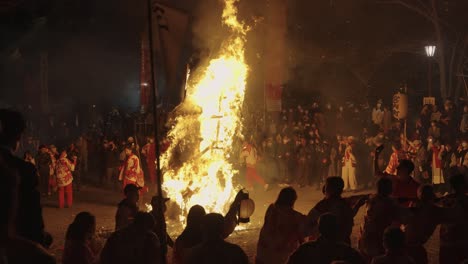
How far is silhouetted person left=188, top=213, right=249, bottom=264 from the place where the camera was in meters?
4.55

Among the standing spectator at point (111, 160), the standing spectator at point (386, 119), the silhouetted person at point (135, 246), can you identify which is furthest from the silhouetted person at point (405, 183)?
the standing spectator at point (111, 160)

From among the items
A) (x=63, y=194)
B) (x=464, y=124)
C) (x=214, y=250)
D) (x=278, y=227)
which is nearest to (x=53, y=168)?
(x=63, y=194)

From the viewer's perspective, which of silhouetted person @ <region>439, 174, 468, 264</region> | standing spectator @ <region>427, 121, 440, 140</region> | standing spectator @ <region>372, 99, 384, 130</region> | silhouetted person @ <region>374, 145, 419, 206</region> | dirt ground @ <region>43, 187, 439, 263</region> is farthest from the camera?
standing spectator @ <region>372, 99, 384, 130</region>

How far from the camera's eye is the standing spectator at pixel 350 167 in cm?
1747

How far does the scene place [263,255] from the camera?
6355mm

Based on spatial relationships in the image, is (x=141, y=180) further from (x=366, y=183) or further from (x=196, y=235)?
(x=196, y=235)

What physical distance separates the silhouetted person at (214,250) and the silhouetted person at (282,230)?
5.62 feet

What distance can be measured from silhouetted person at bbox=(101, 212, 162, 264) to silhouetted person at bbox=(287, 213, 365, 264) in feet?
3.91

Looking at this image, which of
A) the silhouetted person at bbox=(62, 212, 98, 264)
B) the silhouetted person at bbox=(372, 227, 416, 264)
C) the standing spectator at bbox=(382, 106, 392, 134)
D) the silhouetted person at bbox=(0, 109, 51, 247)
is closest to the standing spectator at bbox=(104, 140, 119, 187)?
the standing spectator at bbox=(382, 106, 392, 134)

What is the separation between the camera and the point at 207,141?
13.1 metres

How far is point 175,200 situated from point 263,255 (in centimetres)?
659

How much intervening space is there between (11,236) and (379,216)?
391 cm

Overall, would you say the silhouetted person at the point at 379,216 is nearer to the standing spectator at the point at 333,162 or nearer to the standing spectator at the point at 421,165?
the standing spectator at the point at 421,165

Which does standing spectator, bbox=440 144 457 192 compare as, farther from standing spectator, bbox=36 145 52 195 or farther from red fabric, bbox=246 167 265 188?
standing spectator, bbox=36 145 52 195
